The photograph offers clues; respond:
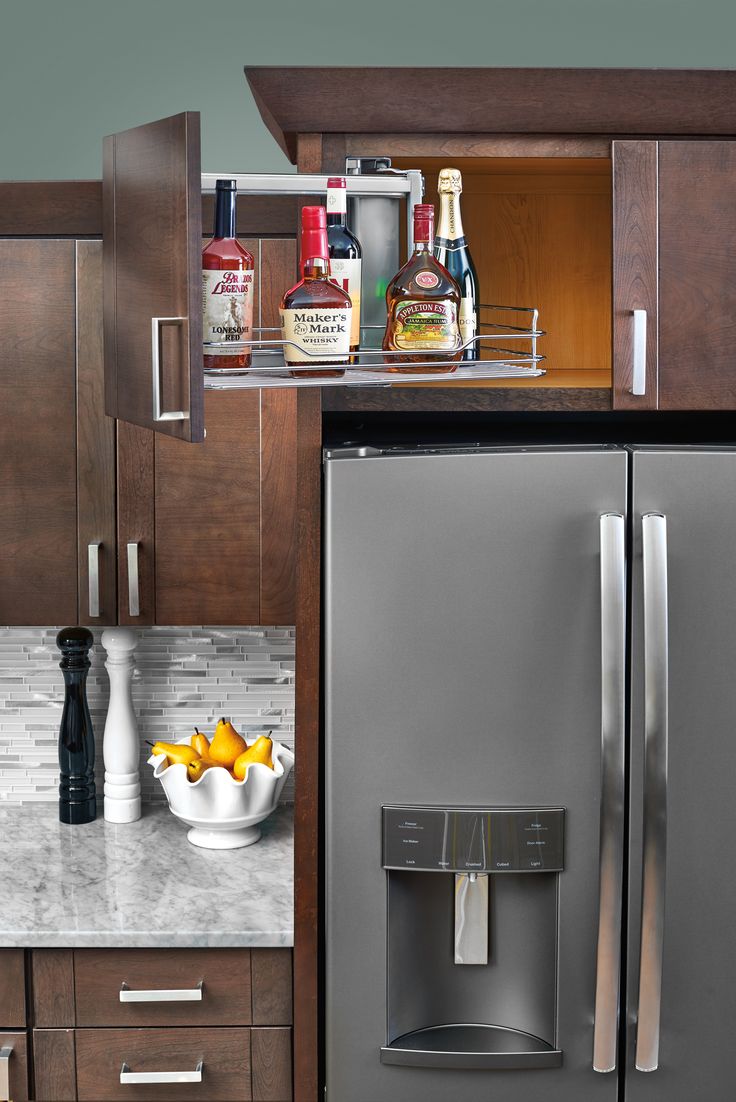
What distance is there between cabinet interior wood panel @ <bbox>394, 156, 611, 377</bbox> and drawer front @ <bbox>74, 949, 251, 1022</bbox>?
1.21 metres

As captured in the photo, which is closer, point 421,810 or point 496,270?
point 421,810

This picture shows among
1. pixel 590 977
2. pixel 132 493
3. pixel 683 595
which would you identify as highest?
pixel 132 493

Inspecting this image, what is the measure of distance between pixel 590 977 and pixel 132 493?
1.17 metres

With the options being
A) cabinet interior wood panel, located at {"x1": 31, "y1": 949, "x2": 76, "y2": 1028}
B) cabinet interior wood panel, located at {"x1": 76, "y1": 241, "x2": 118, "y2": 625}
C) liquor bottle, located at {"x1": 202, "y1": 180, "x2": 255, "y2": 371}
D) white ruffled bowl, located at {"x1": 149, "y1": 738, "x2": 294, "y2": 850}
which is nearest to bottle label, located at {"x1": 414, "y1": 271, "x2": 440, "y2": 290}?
liquor bottle, located at {"x1": 202, "y1": 180, "x2": 255, "y2": 371}

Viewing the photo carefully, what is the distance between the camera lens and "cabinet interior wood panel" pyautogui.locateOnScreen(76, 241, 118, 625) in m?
2.00

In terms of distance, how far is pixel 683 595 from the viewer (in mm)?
1568

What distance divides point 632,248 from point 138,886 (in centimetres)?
142

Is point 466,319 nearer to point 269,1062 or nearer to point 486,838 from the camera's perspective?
point 486,838

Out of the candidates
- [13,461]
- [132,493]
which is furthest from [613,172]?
[13,461]

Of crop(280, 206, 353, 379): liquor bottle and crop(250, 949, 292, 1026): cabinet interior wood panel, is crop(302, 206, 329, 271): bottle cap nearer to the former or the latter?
crop(280, 206, 353, 379): liquor bottle

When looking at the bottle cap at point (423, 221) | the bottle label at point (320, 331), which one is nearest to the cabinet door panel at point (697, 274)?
the bottle cap at point (423, 221)

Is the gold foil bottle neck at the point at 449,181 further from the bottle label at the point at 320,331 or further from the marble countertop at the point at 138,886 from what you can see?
the marble countertop at the point at 138,886

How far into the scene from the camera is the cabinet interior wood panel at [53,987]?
184 cm

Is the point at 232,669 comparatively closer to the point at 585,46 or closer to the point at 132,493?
the point at 132,493
